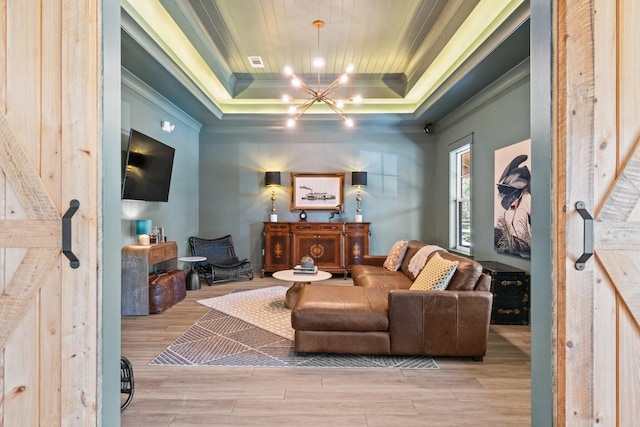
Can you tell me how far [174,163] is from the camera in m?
5.40

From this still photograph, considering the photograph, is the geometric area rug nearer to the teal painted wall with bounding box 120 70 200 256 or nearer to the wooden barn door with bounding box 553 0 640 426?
the wooden barn door with bounding box 553 0 640 426

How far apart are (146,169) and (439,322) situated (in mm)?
3852

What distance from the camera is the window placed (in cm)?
543

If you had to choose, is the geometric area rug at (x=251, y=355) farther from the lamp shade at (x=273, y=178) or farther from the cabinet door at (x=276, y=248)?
the lamp shade at (x=273, y=178)

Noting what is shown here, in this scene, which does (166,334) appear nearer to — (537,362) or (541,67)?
(537,362)

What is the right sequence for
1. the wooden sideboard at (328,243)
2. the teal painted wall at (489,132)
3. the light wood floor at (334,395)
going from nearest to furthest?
the light wood floor at (334,395)
the teal painted wall at (489,132)
the wooden sideboard at (328,243)

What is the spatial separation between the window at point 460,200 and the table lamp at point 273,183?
125 inches

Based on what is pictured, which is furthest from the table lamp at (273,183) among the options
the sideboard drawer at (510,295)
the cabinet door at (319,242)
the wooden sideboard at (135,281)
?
the sideboard drawer at (510,295)

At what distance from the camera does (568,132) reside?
4.13 ft

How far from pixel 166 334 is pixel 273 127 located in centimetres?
427

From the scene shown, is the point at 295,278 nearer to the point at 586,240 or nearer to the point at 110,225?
the point at 110,225

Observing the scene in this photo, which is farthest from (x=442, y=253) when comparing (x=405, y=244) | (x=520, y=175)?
(x=520, y=175)

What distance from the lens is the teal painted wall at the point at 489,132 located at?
3.79 m

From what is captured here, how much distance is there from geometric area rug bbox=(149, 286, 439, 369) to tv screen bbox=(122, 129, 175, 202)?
190cm
